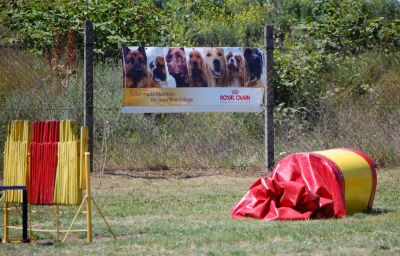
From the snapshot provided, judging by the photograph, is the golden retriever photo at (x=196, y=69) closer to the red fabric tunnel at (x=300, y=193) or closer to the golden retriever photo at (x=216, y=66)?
the golden retriever photo at (x=216, y=66)

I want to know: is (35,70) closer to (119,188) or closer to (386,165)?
(119,188)

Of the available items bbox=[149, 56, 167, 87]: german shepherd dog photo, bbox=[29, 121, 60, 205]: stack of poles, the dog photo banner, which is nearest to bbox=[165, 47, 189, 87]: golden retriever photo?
the dog photo banner

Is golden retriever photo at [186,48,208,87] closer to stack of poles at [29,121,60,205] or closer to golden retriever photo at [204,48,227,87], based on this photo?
golden retriever photo at [204,48,227,87]

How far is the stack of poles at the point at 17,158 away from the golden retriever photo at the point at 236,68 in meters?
7.24

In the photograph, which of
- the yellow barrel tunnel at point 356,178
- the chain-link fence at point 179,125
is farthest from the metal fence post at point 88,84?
the yellow barrel tunnel at point 356,178

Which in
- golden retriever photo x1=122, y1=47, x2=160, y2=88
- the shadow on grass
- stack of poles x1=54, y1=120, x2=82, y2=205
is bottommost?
the shadow on grass

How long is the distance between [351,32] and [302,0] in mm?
12707

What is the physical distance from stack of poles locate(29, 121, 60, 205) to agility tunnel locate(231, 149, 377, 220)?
3.06 m

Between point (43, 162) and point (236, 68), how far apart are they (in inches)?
306

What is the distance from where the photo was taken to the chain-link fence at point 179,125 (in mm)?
17109

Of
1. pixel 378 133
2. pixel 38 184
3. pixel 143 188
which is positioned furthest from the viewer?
pixel 378 133

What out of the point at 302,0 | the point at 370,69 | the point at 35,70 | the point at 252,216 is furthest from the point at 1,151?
the point at 302,0

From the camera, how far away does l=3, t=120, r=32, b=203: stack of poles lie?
10.0 meters

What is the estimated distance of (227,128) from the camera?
1794cm
